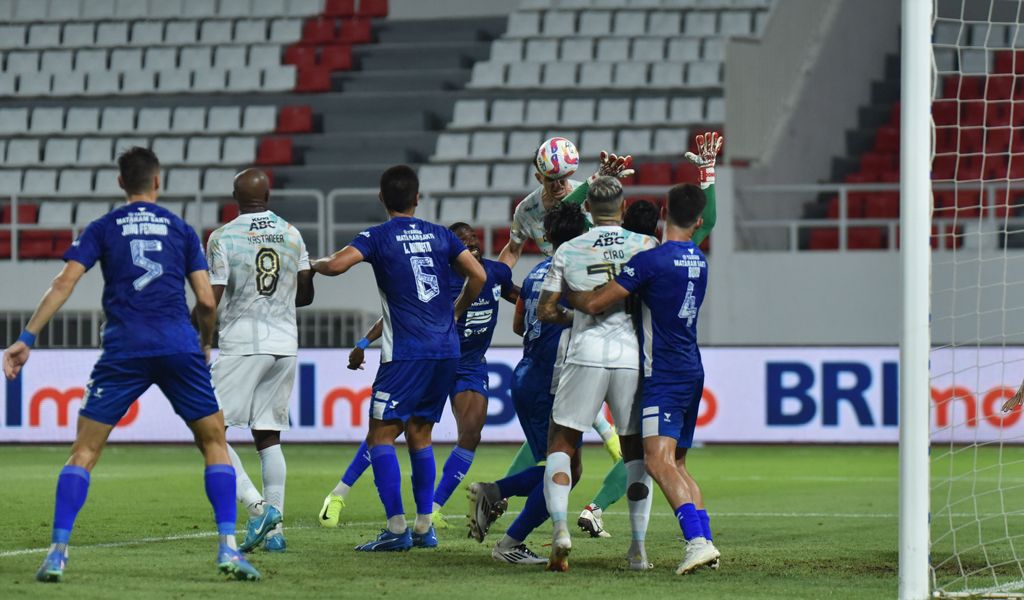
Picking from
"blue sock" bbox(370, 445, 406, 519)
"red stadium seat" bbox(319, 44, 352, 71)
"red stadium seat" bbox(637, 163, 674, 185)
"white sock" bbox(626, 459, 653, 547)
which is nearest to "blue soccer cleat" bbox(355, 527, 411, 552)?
"blue sock" bbox(370, 445, 406, 519)

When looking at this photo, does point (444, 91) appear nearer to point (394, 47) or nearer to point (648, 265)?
point (394, 47)

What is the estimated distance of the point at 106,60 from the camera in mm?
28000

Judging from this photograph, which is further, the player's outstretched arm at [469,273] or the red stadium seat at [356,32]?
the red stadium seat at [356,32]

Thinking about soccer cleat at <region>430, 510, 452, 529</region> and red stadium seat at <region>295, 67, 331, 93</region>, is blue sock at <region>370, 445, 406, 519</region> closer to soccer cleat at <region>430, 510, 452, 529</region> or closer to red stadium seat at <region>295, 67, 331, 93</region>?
soccer cleat at <region>430, 510, 452, 529</region>

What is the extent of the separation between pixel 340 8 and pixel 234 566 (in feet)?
73.2

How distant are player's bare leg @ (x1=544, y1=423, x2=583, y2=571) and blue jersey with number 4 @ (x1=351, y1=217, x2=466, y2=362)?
1.03 meters

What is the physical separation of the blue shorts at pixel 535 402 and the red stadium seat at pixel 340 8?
67.0 feet

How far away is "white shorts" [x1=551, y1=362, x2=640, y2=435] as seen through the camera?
8.03 m

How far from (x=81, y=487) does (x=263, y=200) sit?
2.14 m

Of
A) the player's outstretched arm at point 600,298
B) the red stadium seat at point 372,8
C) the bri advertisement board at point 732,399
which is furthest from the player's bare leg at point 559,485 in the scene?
the red stadium seat at point 372,8

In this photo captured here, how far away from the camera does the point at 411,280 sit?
880 cm

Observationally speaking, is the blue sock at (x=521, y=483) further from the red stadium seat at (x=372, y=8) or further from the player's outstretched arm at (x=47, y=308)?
the red stadium seat at (x=372, y=8)

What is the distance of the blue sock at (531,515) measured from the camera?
830 cm

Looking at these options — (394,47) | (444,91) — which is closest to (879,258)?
(444,91)
